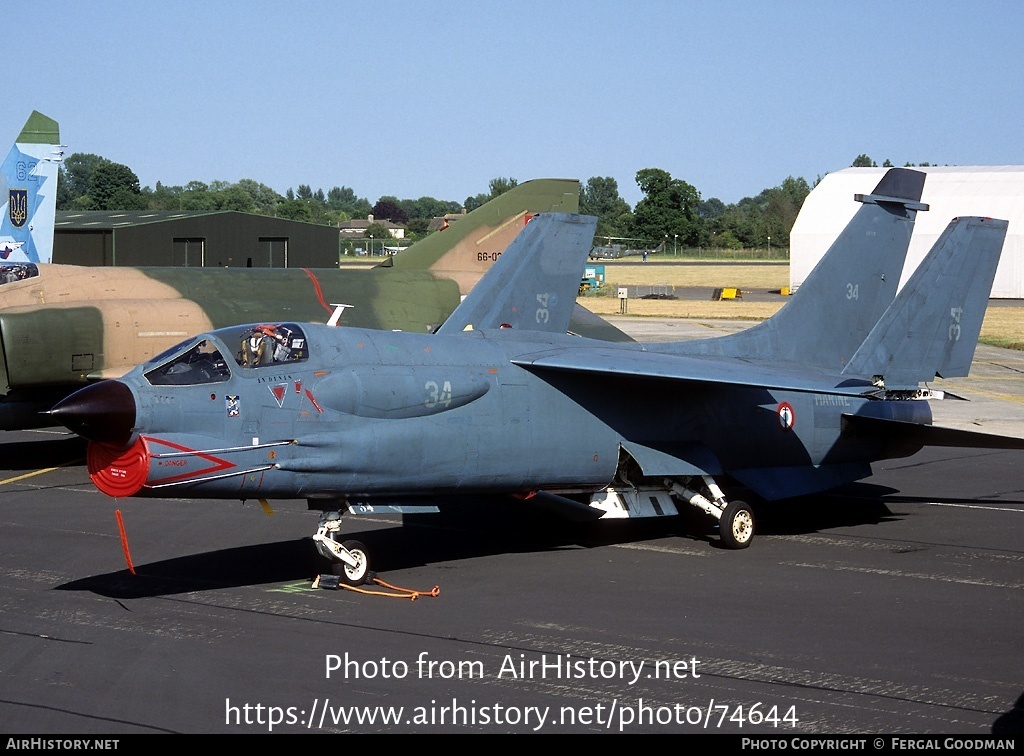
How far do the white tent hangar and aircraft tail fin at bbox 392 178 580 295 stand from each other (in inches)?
1399

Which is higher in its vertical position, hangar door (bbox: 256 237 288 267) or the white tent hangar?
the white tent hangar

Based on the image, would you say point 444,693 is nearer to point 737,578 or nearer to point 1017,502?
point 737,578

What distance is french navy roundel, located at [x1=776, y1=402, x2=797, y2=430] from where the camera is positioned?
44.9 ft

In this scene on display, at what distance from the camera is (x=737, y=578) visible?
38.4 feet

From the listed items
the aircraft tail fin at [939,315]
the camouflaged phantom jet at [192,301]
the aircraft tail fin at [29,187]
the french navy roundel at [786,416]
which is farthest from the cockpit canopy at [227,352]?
the aircraft tail fin at [29,187]

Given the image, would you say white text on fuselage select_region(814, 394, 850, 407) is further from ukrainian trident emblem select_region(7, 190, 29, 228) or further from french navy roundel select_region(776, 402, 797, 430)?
ukrainian trident emblem select_region(7, 190, 29, 228)

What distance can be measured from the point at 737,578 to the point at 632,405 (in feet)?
7.46

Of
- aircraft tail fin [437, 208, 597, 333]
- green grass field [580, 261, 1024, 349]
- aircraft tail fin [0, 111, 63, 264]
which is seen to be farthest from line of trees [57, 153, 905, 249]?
aircraft tail fin [437, 208, 597, 333]

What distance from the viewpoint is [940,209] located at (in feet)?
200

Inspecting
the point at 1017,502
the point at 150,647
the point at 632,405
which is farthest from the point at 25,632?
the point at 1017,502

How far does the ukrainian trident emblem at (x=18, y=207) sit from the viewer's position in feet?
95.6

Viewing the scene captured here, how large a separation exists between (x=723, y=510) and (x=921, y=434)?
284 centimetres

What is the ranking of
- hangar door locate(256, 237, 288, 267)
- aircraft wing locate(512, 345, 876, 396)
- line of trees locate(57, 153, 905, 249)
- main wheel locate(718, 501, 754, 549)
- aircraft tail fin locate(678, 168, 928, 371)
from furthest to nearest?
line of trees locate(57, 153, 905, 249) → hangar door locate(256, 237, 288, 267) → aircraft tail fin locate(678, 168, 928, 371) → main wheel locate(718, 501, 754, 549) → aircraft wing locate(512, 345, 876, 396)
